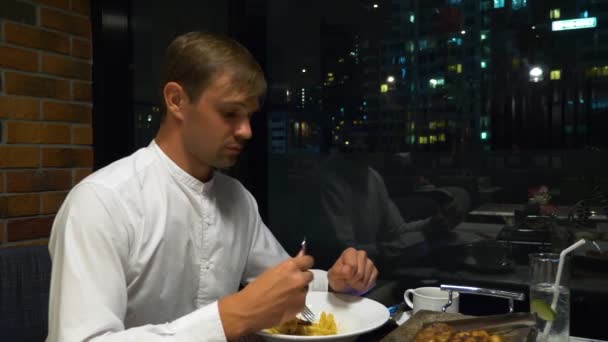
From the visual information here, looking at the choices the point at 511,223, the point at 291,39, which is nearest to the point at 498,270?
the point at 511,223

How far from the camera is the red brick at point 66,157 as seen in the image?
6.01ft

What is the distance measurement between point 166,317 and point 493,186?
45.2 inches

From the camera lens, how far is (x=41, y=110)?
5.93 ft

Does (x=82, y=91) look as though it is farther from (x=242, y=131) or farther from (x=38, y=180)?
(x=242, y=131)

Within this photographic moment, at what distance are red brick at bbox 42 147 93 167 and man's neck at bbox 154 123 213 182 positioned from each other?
0.73 metres

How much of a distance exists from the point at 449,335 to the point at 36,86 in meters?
1.58

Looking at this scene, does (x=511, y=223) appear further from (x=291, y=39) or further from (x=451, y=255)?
(x=291, y=39)

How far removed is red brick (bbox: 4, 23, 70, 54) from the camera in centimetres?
171

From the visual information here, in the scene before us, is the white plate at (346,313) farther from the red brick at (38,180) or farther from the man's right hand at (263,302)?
the red brick at (38,180)

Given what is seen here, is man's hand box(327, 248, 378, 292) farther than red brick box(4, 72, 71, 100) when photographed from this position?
No

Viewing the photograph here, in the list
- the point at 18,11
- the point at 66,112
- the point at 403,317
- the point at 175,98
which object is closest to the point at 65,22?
the point at 18,11

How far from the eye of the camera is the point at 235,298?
99cm

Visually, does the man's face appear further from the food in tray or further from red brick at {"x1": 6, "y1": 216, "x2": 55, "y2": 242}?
red brick at {"x1": 6, "y1": 216, "x2": 55, "y2": 242}

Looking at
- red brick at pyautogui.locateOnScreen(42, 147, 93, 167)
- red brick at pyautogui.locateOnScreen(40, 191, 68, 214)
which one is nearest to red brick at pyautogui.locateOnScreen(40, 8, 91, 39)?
red brick at pyautogui.locateOnScreen(42, 147, 93, 167)
